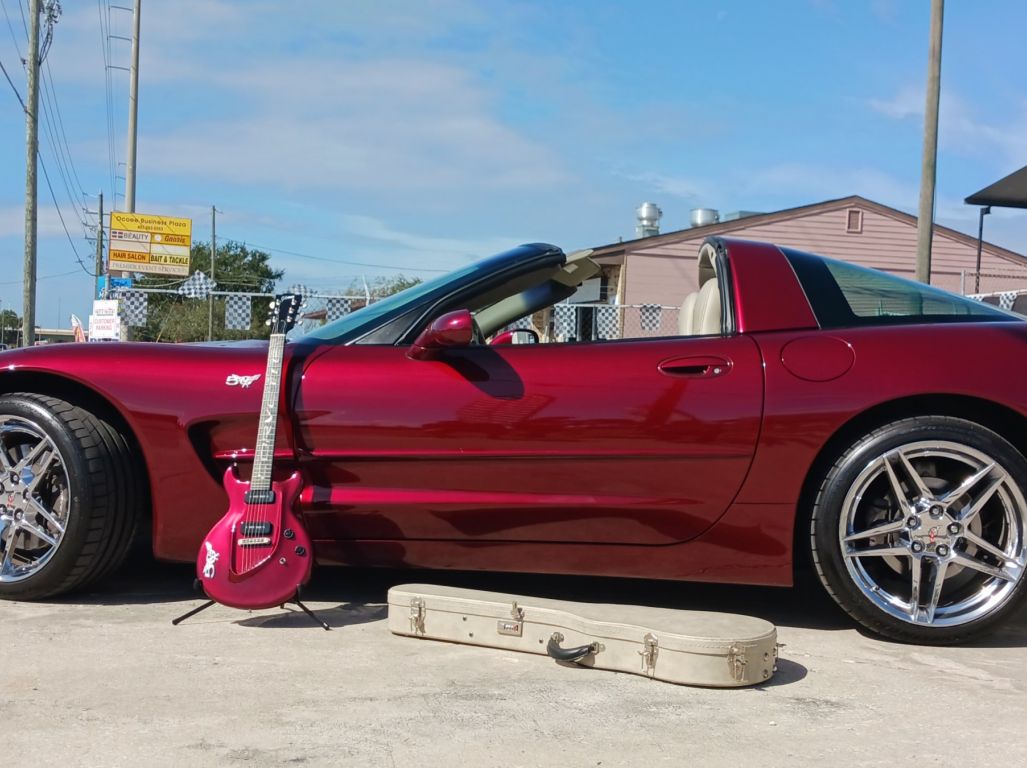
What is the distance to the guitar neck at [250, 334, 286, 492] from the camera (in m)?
3.04

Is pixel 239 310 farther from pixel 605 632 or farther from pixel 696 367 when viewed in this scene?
pixel 605 632

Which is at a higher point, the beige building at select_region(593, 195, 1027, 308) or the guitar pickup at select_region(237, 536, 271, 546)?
the beige building at select_region(593, 195, 1027, 308)

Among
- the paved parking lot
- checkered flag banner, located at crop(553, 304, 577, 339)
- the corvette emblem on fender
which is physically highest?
checkered flag banner, located at crop(553, 304, 577, 339)

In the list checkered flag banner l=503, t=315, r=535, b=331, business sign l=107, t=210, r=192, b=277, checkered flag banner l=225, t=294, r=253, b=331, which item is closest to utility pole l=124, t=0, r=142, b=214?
business sign l=107, t=210, r=192, b=277

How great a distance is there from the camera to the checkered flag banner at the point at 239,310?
1477 centimetres

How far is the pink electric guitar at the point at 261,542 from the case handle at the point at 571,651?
0.76m

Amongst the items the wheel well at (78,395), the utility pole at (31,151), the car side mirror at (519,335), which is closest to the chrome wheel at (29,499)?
the wheel well at (78,395)

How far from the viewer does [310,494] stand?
3.12 m

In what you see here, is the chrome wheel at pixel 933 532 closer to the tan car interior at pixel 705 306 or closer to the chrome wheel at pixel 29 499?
the tan car interior at pixel 705 306

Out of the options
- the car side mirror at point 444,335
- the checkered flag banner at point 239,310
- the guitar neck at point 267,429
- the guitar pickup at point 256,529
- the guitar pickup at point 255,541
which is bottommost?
the guitar pickup at point 255,541

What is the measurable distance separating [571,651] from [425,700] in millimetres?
463

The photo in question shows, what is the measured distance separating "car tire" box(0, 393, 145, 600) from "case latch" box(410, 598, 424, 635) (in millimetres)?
1024

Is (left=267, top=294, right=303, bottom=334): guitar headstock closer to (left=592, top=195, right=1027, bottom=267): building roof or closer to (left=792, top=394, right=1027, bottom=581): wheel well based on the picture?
(left=792, top=394, right=1027, bottom=581): wheel well

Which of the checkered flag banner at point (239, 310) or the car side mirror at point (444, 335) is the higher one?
the checkered flag banner at point (239, 310)
